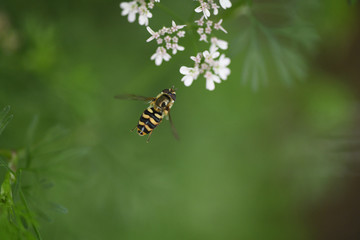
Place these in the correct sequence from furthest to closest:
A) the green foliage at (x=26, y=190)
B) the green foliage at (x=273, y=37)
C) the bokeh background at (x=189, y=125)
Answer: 1. the bokeh background at (x=189, y=125)
2. the green foliage at (x=273, y=37)
3. the green foliage at (x=26, y=190)

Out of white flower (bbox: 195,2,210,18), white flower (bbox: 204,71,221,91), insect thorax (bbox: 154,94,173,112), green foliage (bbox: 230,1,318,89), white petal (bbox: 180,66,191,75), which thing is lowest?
insect thorax (bbox: 154,94,173,112)

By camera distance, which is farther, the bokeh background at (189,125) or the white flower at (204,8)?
the bokeh background at (189,125)

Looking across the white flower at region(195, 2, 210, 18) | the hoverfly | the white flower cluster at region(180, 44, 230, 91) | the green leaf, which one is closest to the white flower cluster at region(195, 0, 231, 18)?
the white flower at region(195, 2, 210, 18)

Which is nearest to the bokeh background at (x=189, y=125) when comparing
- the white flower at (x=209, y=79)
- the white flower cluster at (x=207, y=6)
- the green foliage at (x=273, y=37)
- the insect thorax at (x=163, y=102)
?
the green foliage at (x=273, y=37)

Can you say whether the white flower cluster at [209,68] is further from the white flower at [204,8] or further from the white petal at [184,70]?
the white flower at [204,8]

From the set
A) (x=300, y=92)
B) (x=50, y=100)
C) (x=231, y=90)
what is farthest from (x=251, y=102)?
(x=50, y=100)

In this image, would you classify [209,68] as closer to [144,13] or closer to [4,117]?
[144,13]

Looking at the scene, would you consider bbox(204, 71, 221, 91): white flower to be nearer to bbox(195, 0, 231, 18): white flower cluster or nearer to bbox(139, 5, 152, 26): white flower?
bbox(195, 0, 231, 18): white flower cluster

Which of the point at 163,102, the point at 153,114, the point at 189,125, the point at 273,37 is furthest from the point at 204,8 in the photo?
the point at 189,125
